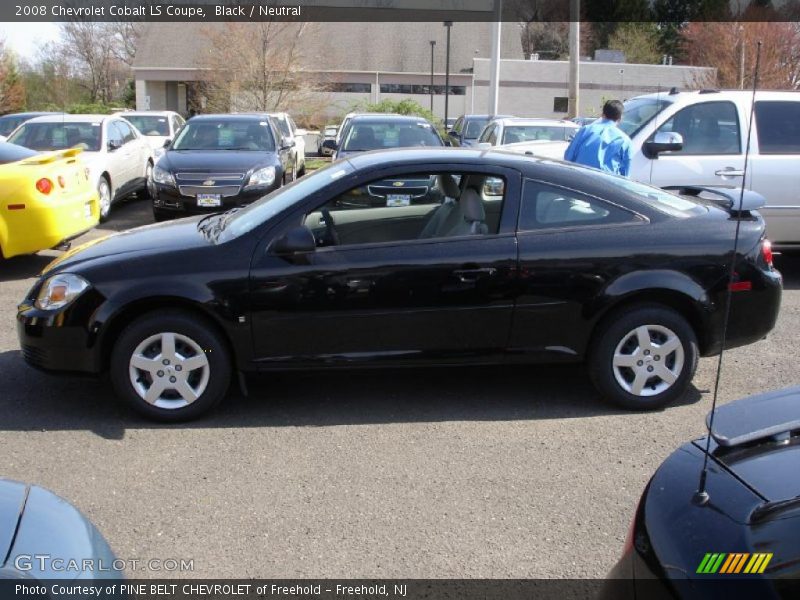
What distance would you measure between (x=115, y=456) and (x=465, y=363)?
2079 millimetres

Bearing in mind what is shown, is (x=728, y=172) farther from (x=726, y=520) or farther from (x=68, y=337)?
(x=726, y=520)

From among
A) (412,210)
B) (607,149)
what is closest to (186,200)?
(607,149)

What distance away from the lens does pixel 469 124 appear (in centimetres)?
2141

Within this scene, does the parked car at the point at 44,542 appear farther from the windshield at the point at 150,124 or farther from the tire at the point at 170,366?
the windshield at the point at 150,124

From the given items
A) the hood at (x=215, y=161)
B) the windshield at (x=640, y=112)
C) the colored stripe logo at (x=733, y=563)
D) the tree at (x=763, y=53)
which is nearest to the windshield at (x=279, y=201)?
the colored stripe logo at (x=733, y=563)

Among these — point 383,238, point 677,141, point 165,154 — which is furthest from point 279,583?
point 165,154

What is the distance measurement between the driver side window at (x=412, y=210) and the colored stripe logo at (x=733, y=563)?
3183 millimetres

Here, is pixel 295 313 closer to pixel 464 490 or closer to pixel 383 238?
pixel 383 238

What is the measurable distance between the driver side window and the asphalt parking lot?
1008 mm

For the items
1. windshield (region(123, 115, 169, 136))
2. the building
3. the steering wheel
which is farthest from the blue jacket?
the building

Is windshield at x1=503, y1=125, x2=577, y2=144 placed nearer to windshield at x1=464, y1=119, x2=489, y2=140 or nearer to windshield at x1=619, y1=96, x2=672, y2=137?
windshield at x1=619, y1=96, x2=672, y2=137

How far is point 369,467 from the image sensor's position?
4156 mm

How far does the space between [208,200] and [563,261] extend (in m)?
6.98

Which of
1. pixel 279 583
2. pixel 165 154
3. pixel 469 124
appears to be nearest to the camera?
pixel 279 583
